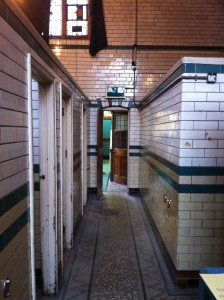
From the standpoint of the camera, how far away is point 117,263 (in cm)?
351

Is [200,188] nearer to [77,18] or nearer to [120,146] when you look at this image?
[120,146]

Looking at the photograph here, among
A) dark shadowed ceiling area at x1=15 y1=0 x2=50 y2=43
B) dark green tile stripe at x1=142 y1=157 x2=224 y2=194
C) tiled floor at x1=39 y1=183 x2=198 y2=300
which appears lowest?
tiled floor at x1=39 y1=183 x2=198 y2=300

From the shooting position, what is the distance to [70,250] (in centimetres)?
388

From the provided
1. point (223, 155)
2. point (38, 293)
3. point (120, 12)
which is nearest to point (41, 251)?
point (38, 293)

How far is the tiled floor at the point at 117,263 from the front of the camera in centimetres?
289

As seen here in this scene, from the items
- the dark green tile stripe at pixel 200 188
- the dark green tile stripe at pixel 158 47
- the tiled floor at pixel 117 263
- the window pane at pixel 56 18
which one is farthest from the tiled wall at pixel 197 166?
the window pane at pixel 56 18

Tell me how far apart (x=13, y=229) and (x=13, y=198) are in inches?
7.5

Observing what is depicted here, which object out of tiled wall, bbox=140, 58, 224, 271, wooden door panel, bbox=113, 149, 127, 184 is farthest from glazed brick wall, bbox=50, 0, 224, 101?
tiled wall, bbox=140, 58, 224, 271

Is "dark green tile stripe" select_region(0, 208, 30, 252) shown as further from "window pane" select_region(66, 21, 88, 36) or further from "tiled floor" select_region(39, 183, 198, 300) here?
"window pane" select_region(66, 21, 88, 36)

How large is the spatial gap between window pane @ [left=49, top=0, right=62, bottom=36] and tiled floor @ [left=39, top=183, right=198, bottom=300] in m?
4.52

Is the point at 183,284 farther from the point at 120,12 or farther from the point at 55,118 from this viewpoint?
the point at 120,12

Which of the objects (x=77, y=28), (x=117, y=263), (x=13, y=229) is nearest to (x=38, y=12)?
(x=13, y=229)

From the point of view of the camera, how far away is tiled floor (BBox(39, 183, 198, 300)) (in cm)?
289

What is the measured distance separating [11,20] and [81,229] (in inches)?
145
